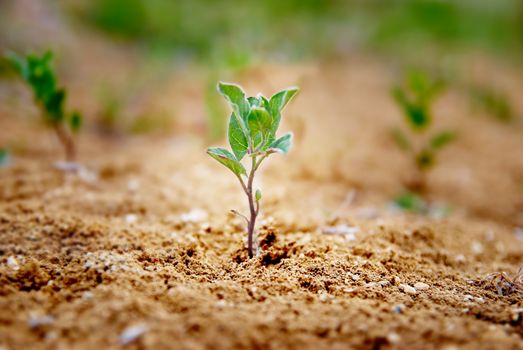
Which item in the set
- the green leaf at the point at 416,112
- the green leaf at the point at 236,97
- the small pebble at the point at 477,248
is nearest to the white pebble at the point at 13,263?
the green leaf at the point at 236,97

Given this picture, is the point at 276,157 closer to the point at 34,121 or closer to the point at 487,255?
the point at 487,255

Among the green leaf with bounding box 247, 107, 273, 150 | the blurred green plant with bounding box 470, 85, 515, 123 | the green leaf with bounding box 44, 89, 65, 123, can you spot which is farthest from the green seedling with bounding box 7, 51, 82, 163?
the blurred green plant with bounding box 470, 85, 515, 123

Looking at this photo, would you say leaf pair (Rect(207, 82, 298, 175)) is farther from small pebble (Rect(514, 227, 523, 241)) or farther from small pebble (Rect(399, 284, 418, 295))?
small pebble (Rect(514, 227, 523, 241))

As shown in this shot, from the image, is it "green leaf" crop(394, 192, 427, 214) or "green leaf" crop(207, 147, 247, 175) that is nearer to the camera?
"green leaf" crop(207, 147, 247, 175)

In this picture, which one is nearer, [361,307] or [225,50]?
[361,307]

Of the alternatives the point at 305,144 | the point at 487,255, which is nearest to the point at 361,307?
the point at 487,255

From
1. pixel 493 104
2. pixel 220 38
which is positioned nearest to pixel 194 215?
pixel 493 104
